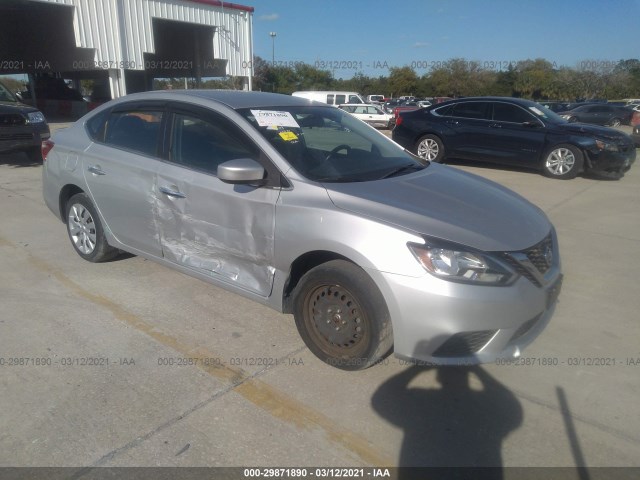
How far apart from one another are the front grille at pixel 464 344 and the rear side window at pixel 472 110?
28.3 ft

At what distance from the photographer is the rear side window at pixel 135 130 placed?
13.0 feet

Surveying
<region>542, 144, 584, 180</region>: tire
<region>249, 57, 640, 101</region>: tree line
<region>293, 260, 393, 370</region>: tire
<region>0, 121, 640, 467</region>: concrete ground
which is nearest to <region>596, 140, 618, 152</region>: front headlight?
<region>542, 144, 584, 180</region>: tire

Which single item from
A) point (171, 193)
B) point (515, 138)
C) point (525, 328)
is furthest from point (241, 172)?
point (515, 138)

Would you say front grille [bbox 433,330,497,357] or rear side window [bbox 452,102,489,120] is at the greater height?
rear side window [bbox 452,102,489,120]

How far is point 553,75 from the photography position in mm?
58844

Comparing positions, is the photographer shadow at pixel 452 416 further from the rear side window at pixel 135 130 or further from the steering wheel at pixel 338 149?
the rear side window at pixel 135 130

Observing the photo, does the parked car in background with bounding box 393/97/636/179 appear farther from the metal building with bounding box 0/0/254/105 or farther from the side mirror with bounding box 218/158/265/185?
the metal building with bounding box 0/0/254/105

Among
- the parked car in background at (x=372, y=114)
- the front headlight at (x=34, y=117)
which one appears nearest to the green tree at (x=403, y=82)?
the parked car in background at (x=372, y=114)

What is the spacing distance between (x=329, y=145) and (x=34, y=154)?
9442mm

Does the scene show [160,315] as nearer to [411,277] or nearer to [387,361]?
[387,361]

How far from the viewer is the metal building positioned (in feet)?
61.9

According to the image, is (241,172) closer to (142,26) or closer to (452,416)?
(452,416)

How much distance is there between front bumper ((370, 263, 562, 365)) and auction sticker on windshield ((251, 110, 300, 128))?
147 cm

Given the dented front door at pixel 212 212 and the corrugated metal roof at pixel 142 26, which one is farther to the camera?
the corrugated metal roof at pixel 142 26
